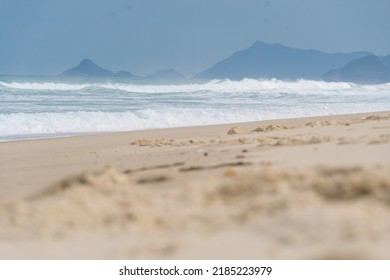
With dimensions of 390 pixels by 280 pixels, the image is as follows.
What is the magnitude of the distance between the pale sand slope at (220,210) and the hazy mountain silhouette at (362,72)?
96.5 meters

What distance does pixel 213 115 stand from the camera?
17453 millimetres

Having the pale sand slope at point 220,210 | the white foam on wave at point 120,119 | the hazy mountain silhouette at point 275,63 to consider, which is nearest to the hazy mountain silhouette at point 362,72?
the hazy mountain silhouette at point 275,63

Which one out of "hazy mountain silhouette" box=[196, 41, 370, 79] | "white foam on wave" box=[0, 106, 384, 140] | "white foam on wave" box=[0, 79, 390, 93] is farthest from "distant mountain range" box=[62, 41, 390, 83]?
"white foam on wave" box=[0, 106, 384, 140]

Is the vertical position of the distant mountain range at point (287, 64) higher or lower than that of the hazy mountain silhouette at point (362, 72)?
higher

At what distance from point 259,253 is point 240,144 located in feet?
17.3

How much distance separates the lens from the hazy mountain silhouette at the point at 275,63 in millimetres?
127875

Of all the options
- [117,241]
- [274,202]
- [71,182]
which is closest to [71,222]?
[117,241]

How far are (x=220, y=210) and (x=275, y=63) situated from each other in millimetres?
132851

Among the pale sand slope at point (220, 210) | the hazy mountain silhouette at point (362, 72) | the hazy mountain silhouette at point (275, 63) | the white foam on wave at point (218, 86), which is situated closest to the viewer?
the pale sand slope at point (220, 210)

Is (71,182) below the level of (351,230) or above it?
above

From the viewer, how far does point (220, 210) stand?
150 inches

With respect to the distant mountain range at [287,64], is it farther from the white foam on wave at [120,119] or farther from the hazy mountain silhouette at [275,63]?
the white foam on wave at [120,119]

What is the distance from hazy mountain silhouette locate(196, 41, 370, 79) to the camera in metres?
128

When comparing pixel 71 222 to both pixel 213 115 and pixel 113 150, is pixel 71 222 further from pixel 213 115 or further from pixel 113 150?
pixel 213 115
